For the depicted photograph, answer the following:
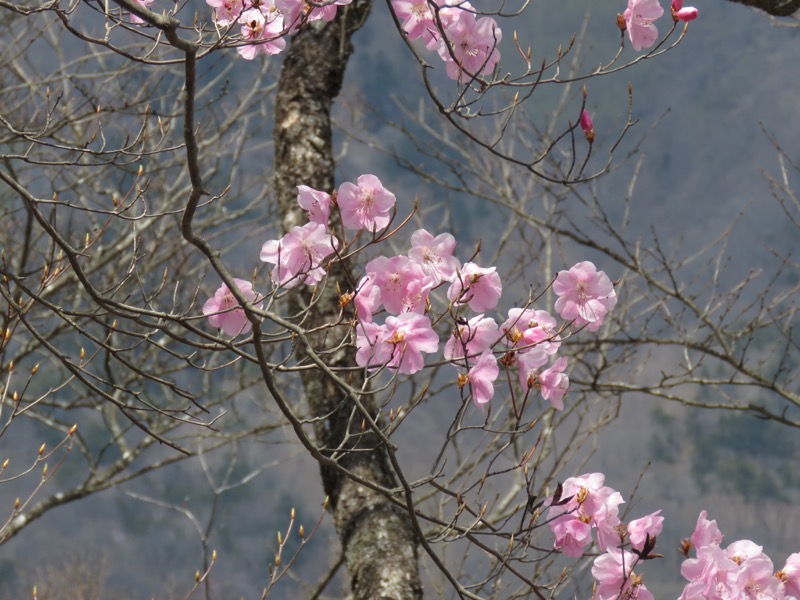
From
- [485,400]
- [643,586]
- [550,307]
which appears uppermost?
[550,307]

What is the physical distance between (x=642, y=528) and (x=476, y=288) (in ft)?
2.81

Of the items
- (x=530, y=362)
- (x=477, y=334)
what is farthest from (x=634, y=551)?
(x=477, y=334)

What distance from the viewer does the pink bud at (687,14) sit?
2162 millimetres

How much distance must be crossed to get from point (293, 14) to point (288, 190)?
1.10m

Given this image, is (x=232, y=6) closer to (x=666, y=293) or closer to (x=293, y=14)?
(x=293, y=14)

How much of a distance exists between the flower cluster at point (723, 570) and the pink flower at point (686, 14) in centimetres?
132

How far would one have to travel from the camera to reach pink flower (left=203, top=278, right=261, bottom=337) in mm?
2072

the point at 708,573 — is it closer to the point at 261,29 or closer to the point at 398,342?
the point at 398,342

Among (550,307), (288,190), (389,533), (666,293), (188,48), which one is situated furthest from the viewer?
(550,307)

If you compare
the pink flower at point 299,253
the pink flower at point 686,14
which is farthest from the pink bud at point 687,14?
the pink flower at point 299,253

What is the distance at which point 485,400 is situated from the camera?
6.21 feet

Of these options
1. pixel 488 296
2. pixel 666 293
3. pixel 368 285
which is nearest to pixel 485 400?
pixel 488 296

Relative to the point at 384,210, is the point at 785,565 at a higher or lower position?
lower

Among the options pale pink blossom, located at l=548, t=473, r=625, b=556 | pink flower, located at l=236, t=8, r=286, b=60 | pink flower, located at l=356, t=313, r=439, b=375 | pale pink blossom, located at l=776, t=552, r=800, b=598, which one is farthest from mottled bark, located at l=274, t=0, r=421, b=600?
pale pink blossom, located at l=776, t=552, r=800, b=598
